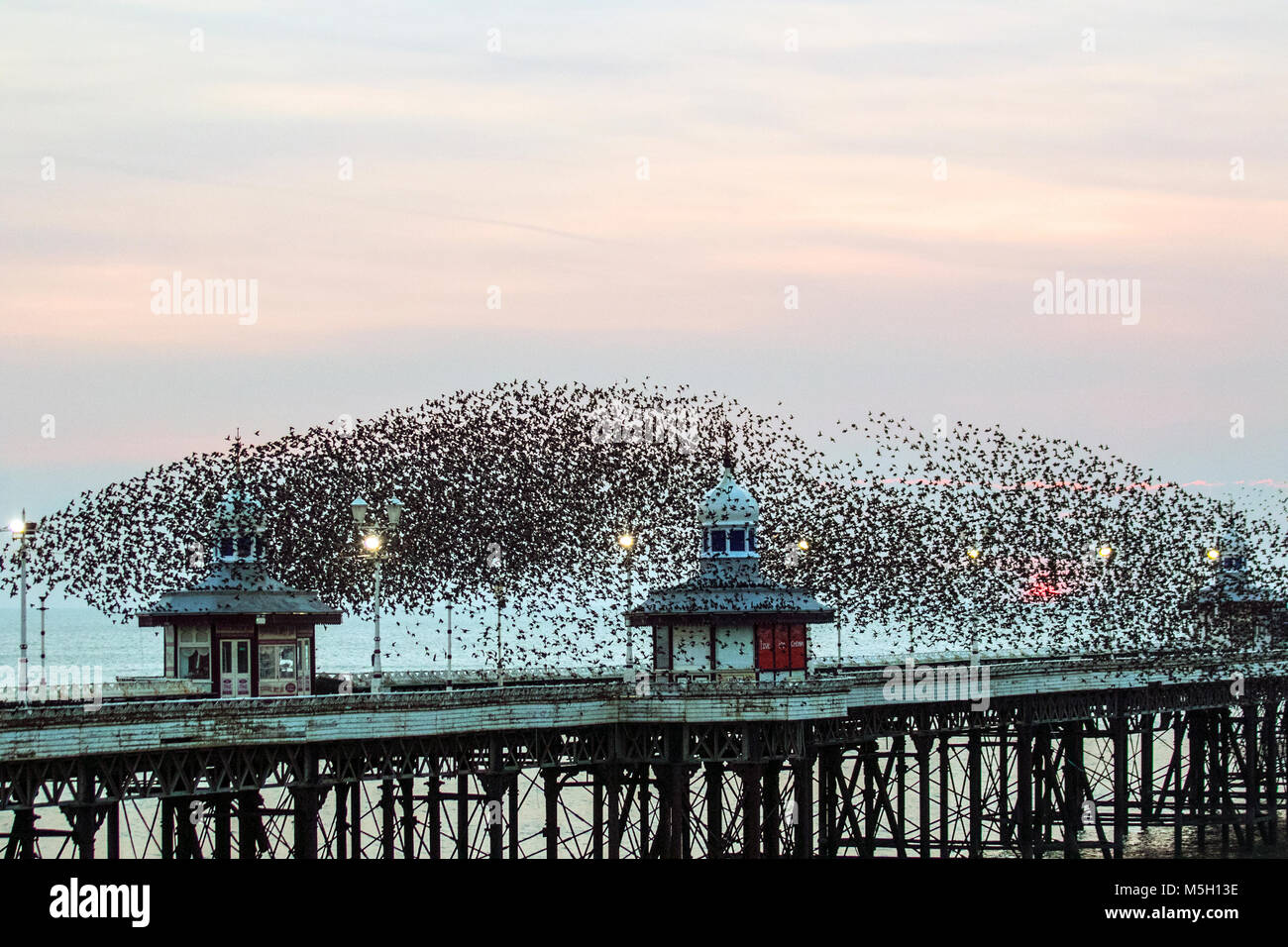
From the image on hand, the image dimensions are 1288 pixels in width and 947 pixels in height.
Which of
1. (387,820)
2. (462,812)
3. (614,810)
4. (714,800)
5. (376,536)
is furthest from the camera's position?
(714,800)

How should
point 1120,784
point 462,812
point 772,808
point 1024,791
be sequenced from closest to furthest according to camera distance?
point 462,812
point 772,808
point 1024,791
point 1120,784

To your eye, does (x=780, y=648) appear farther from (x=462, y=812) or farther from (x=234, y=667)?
(x=234, y=667)

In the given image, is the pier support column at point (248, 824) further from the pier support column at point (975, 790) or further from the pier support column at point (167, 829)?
the pier support column at point (975, 790)

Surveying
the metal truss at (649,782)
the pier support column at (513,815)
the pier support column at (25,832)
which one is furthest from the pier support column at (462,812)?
the pier support column at (25,832)

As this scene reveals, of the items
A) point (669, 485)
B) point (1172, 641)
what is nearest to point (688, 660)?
point (669, 485)

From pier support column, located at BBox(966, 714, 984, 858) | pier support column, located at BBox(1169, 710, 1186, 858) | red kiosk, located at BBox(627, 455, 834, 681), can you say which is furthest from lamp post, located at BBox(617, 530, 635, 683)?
pier support column, located at BBox(1169, 710, 1186, 858)

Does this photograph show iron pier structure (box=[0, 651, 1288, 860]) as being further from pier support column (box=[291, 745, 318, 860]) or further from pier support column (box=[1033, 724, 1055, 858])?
pier support column (box=[1033, 724, 1055, 858])

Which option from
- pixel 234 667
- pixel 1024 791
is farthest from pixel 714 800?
pixel 1024 791
